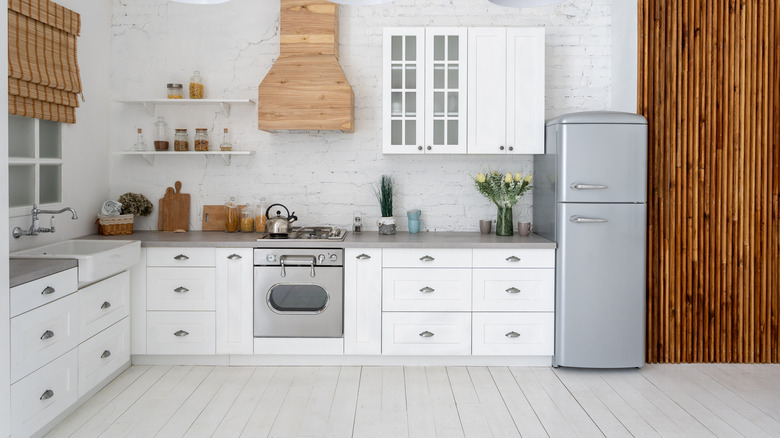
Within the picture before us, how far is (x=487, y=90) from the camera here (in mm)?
4293

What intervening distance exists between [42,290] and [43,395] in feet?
1.66

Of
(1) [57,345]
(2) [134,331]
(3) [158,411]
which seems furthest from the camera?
(2) [134,331]

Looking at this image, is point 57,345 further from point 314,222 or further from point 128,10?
point 128,10

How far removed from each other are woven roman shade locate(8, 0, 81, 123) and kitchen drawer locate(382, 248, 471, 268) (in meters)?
2.31

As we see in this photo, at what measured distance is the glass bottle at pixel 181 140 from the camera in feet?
14.9

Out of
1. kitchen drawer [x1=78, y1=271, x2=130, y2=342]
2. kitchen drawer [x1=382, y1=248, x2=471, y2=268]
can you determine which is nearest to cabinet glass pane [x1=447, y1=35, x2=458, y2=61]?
kitchen drawer [x1=382, y1=248, x2=471, y2=268]

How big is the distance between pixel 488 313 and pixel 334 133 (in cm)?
180

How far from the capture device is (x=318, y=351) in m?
4.08

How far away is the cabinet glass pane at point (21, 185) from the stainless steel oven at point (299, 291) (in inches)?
55.8

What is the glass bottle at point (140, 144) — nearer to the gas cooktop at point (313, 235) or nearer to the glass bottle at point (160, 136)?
the glass bottle at point (160, 136)

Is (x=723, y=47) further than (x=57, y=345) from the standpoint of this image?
Yes

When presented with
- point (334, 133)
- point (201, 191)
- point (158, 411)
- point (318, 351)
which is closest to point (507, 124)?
point (334, 133)

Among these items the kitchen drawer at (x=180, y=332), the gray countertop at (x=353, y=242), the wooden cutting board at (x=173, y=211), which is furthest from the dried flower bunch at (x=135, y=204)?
the kitchen drawer at (x=180, y=332)

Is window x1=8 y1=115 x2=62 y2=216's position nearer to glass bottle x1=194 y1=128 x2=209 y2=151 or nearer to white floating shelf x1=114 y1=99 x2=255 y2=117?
white floating shelf x1=114 y1=99 x2=255 y2=117
